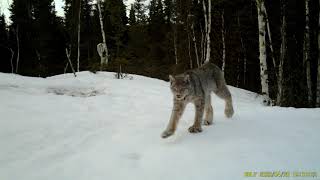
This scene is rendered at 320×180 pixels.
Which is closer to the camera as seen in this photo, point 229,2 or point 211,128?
point 211,128

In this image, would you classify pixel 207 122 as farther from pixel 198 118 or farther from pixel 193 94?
pixel 193 94

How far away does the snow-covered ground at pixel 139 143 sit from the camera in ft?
14.9

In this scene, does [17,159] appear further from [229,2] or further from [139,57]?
[139,57]

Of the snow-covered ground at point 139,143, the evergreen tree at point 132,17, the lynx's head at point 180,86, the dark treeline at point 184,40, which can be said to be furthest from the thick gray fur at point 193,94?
the evergreen tree at point 132,17

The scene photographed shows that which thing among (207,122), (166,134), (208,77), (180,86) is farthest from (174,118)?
(208,77)

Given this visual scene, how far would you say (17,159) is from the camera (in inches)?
202

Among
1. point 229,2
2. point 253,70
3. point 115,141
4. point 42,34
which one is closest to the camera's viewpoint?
point 115,141

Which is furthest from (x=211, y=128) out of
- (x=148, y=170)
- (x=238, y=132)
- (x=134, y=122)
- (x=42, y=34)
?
(x=42, y=34)

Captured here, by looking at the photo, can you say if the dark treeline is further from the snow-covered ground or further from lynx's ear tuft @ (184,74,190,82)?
lynx's ear tuft @ (184,74,190,82)

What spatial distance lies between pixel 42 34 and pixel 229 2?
832 inches

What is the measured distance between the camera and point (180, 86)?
6.10 metres

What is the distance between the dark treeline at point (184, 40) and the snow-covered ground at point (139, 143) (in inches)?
232

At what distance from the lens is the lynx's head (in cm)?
607

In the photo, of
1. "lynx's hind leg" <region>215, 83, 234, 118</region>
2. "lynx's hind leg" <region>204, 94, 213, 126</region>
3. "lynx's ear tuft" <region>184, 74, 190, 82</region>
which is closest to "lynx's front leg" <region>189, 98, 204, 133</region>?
"lynx's ear tuft" <region>184, 74, 190, 82</region>
